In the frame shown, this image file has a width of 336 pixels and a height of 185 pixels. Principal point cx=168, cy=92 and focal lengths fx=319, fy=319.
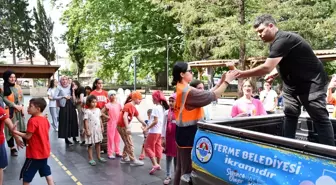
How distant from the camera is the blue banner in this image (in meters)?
1.82

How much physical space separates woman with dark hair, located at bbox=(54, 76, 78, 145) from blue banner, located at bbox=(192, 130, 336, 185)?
6.17 meters

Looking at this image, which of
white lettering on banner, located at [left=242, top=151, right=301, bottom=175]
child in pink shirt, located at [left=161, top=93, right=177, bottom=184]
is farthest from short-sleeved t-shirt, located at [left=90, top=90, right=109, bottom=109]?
white lettering on banner, located at [left=242, top=151, right=301, bottom=175]

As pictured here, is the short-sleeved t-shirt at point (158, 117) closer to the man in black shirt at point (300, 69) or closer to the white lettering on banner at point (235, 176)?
the man in black shirt at point (300, 69)

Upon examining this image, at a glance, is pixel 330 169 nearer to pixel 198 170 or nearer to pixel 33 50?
pixel 198 170

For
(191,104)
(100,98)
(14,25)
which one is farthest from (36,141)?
(14,25)

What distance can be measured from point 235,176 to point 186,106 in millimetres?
1181

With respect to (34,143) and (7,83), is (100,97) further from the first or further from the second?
(34,143)

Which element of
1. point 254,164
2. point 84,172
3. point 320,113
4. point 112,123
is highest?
point 320,113

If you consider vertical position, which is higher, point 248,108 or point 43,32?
point 43,32

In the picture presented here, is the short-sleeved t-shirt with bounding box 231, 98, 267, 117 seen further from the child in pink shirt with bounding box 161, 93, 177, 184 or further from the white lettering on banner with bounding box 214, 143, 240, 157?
the white lettering on banner with bounding box 214, 143, 240, 157

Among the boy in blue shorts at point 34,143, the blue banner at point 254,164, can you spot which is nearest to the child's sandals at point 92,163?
the boy in blue shorts at point 34,143

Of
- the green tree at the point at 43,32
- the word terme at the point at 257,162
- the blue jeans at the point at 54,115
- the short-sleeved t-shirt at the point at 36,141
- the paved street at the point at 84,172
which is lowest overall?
the paved street at the point at 84,172

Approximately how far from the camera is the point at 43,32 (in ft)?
192

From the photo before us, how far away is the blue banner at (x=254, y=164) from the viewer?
1820 mm
